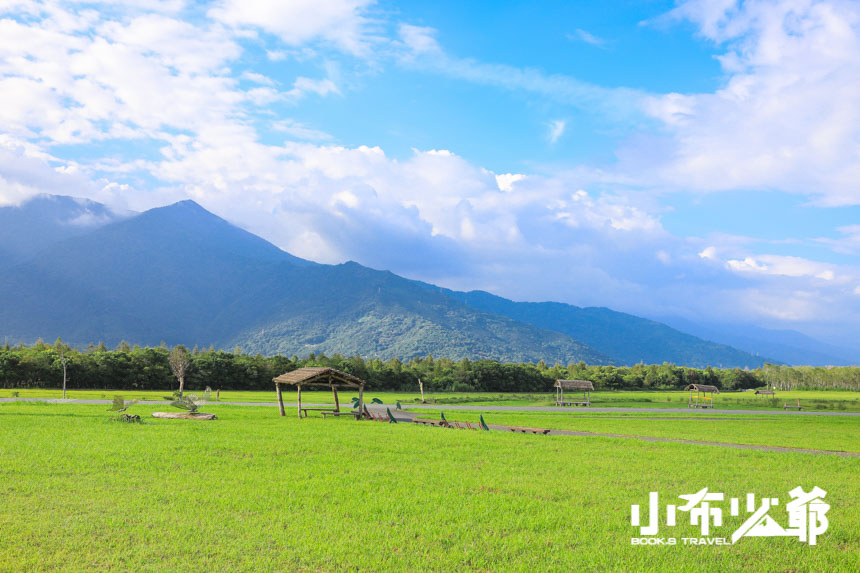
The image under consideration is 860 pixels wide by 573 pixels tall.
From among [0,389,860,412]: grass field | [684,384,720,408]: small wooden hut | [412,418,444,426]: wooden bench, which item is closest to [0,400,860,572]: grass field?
[412,418,444,426]: wooden bench

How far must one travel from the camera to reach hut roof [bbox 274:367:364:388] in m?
31.2

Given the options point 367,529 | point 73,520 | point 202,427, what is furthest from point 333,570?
point 202,427

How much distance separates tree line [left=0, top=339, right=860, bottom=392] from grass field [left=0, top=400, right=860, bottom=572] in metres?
62.6

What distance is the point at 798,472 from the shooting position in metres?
14.9

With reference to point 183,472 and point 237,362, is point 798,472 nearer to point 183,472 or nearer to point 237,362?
point 183,472

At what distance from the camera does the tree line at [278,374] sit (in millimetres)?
73875

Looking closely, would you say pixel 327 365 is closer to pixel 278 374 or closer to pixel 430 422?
pixel 278 374

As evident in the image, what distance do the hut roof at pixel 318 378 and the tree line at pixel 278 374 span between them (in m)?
48.2

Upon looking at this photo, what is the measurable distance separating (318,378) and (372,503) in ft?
73.3

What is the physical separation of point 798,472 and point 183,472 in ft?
49.9

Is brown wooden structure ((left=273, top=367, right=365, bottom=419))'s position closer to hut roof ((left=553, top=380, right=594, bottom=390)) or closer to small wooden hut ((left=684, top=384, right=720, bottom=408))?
hut roof ((left=553, top=380, right=594, bottom=390))

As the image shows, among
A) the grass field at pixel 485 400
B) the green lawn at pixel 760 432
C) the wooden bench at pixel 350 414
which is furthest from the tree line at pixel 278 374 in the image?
the green lawn at pixel 760 432

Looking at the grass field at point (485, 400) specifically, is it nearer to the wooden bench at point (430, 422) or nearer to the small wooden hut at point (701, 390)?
the small wooden hut at point (701, 390)

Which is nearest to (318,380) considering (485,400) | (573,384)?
(573,384)
